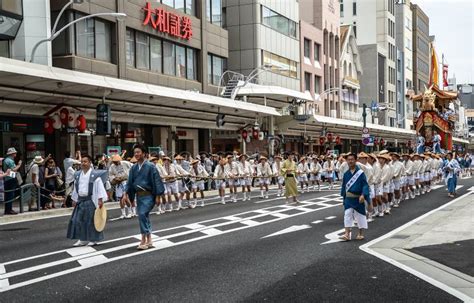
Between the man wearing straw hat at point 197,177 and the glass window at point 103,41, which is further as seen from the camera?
the glass window at point 103,41

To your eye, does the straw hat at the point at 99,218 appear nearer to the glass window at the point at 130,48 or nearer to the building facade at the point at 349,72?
the glass window at the point at 130,48

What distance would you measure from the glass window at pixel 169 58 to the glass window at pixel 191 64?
1.74m

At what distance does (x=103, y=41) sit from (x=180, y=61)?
7532mm

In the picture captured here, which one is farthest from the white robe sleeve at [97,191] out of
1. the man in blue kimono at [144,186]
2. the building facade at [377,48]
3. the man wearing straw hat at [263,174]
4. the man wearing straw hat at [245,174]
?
the building facade at [377,48]

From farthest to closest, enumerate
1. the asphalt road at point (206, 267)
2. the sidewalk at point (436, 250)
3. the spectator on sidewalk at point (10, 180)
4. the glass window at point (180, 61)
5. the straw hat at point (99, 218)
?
1. the glass window at point (180, 61)
2. the spectator on sidewalk at point (10, 180)
3. the straw hat at point (99, 218)
4. the sidewalk at point (436, 250)
5. the asphalt road at point (206, 267)

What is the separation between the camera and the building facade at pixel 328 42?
209ft

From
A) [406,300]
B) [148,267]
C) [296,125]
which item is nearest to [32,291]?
[148,267]

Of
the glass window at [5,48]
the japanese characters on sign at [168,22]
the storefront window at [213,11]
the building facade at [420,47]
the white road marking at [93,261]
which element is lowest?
the white road marking at [93,261]

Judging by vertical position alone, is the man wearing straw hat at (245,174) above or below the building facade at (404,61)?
below

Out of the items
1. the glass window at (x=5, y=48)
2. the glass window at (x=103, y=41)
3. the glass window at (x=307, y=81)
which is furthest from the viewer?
the glass window at (x=307, y=81)

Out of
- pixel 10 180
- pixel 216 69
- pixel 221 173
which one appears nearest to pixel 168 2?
pixel 216 69

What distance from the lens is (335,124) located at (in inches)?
1911

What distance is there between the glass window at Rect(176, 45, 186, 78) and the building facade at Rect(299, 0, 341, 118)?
1081 inches

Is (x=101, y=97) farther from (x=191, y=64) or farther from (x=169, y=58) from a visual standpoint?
(x=191, y=64)
